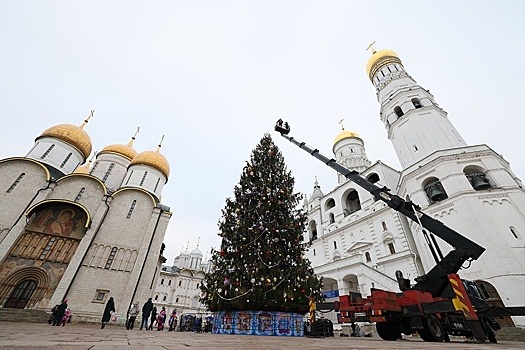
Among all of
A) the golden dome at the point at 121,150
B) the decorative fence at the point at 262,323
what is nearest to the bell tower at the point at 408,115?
the decorative fence at the point at 262,323

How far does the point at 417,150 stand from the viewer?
20109 mm

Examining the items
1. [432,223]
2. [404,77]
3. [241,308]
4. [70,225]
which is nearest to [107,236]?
[70,225]

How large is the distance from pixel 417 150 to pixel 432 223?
13264 millimetres

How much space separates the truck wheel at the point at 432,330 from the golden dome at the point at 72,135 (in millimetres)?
29146

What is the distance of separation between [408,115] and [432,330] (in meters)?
19.8

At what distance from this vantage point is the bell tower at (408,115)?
64.8ft

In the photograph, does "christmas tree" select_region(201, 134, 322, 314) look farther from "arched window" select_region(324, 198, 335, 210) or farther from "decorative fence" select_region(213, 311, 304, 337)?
"arched window" select_region(324, 198, 335, 210)

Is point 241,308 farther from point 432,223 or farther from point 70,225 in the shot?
point 70,225

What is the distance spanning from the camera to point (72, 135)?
931 inches

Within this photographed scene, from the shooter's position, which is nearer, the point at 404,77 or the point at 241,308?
the point at 241,308

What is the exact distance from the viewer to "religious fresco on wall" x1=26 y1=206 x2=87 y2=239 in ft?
58.3

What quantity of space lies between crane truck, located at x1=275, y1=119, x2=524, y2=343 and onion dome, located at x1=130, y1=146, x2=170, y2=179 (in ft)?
71.6

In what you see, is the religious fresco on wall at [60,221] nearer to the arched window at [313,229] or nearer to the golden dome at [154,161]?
the golden dome at [154,161]

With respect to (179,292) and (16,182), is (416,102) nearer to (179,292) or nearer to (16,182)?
(16,182)
